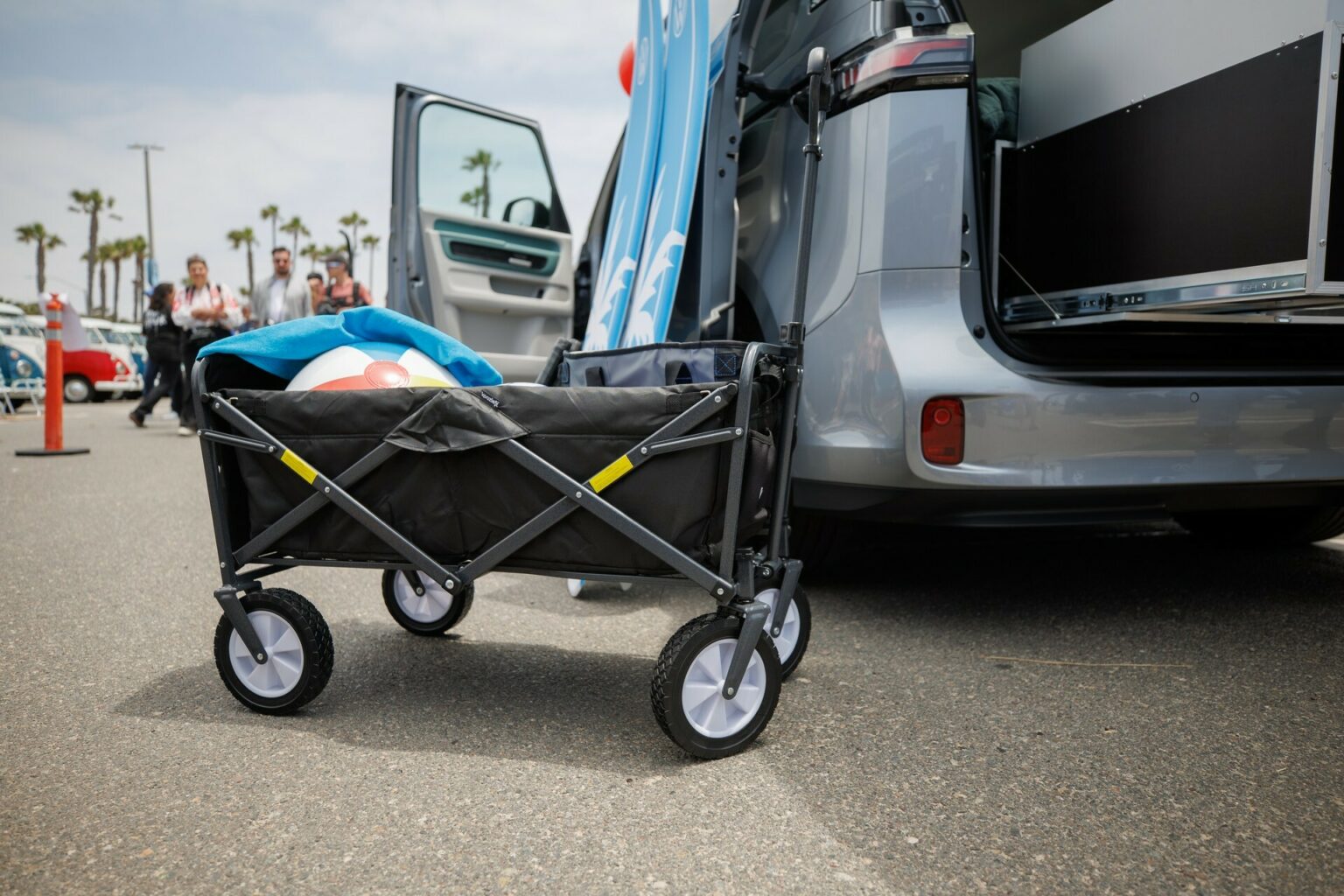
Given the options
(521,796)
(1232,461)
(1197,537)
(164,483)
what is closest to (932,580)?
(1232,461)

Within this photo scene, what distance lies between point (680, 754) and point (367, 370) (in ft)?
4.25

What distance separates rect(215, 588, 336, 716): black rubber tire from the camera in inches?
97.5

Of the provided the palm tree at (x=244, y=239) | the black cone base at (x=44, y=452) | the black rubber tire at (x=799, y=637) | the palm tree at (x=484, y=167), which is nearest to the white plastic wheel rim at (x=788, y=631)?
the black rubber tire at (x=799, y=637)

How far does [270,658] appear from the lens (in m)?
2.50

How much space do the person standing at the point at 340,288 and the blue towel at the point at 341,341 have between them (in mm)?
5435

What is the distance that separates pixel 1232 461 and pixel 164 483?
6412 millimetres

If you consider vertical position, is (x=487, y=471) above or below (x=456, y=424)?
below

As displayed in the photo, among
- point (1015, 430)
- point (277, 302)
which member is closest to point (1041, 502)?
point (1015, 430)

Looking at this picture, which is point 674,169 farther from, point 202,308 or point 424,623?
point 202,308

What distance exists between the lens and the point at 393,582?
3.22 meters

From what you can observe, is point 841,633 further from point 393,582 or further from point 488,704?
point 393,582

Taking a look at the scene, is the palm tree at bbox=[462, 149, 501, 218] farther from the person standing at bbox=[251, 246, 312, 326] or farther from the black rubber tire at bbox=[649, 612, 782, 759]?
the black rubber tire at bbox=[649, 612, 782, 759]

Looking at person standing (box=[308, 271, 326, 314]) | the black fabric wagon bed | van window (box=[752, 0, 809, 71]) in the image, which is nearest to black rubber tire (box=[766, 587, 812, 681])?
the black fabric wagon bed

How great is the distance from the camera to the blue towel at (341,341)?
2.62 m
